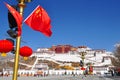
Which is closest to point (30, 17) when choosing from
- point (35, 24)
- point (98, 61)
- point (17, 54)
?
point (35, 24)

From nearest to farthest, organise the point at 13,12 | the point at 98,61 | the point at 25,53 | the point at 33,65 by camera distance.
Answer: the point at 13,12 < the point at 25,53 < the point at 33,65 < the point at 98,61

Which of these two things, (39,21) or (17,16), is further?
(39,21)

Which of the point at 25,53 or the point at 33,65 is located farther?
the point at 33,65

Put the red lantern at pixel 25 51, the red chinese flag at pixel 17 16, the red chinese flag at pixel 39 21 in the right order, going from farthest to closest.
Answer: the red lantern at pixel 25 51
the red chinese flag at pixel 39 21
the red chinese flag at pixel 17 16

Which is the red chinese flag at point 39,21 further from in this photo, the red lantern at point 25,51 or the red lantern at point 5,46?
the red lantern at point 25,51

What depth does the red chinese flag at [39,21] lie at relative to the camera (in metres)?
6.98

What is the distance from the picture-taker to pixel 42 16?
23.2 ft

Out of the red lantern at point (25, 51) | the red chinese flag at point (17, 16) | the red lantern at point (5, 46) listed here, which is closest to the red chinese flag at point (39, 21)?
the red chinese flag at point (17, 16)

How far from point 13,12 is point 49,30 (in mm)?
860

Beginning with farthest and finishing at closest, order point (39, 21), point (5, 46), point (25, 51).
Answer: point (25, 51) < point (39, 21) < point (5, 46)

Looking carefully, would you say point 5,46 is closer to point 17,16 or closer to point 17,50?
point 17,50

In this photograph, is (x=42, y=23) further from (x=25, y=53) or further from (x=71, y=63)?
(x=71, y=63)

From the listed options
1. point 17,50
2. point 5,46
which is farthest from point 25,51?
point 5,46

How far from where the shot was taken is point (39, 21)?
23.1ft
